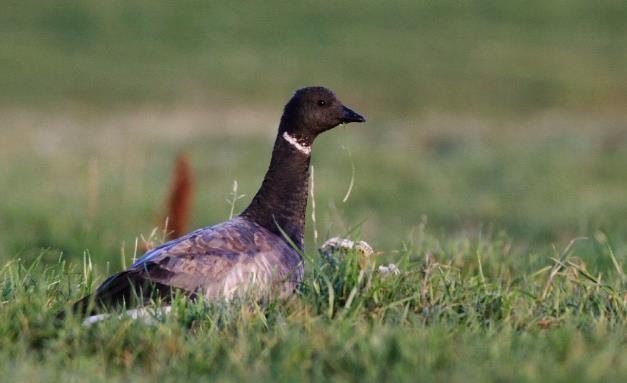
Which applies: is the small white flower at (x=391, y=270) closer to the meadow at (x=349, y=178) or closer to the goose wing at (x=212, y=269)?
the meadow at (x=349, y=178)

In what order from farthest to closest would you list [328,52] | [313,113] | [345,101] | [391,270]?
[328,52] < [345,101] < [313,113] < [391,270]

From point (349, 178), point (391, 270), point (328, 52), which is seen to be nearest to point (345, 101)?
point (328, 52)

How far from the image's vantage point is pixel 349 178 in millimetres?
14781

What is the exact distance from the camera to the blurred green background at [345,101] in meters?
11.7

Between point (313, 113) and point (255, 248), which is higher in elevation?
point (313, 113)

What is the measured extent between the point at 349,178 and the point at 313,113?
28.5 feet

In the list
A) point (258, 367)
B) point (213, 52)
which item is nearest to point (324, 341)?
point (258, 367)

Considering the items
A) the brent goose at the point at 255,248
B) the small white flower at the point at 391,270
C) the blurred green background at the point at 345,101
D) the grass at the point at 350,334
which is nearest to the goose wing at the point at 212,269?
the brent goose at the point at 255,248

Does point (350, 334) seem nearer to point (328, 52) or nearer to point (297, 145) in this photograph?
point (297, 145)

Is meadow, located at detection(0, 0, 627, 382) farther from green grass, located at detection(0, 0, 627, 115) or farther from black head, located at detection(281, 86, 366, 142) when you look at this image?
black head, located at detection(281, 86, 366, 142)

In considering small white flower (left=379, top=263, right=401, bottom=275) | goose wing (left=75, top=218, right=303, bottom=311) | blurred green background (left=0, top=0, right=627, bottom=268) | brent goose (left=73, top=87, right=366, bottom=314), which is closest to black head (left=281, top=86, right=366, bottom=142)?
brent goose (left=73, top=87, right=366, bottom=314)

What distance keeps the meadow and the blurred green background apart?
8 cm

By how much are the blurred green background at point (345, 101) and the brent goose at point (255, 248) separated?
194cm

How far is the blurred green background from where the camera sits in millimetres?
11727
